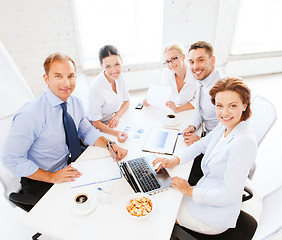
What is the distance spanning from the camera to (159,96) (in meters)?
1.96

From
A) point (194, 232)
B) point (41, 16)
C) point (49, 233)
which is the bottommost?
point (194, 232)

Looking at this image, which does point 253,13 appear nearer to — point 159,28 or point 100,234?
point 159,28

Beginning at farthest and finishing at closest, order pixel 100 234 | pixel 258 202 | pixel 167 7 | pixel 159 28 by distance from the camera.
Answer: pixel 159 28, pixel 167 7, pixel 258 202, pixel 100 234

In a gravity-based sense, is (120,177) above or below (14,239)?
above

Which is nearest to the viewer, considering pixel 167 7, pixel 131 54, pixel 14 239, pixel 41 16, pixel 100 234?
pixel 100 234

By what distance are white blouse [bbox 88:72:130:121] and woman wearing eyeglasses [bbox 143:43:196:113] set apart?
0.96 feet

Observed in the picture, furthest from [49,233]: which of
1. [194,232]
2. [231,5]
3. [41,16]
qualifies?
[231,5]

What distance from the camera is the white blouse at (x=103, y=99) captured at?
1.80 meters

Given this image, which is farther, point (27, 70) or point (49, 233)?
point (27, 70)

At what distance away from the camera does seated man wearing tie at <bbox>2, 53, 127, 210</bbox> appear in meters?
1.19

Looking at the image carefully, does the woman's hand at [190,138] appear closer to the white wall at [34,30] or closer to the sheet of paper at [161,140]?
the sheet of paper at [161,140]

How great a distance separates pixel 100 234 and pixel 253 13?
15.8ft

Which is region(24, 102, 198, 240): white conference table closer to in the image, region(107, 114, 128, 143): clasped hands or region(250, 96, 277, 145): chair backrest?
region(107, 114, 128, 143): clasped hands

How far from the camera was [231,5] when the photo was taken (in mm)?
3645
